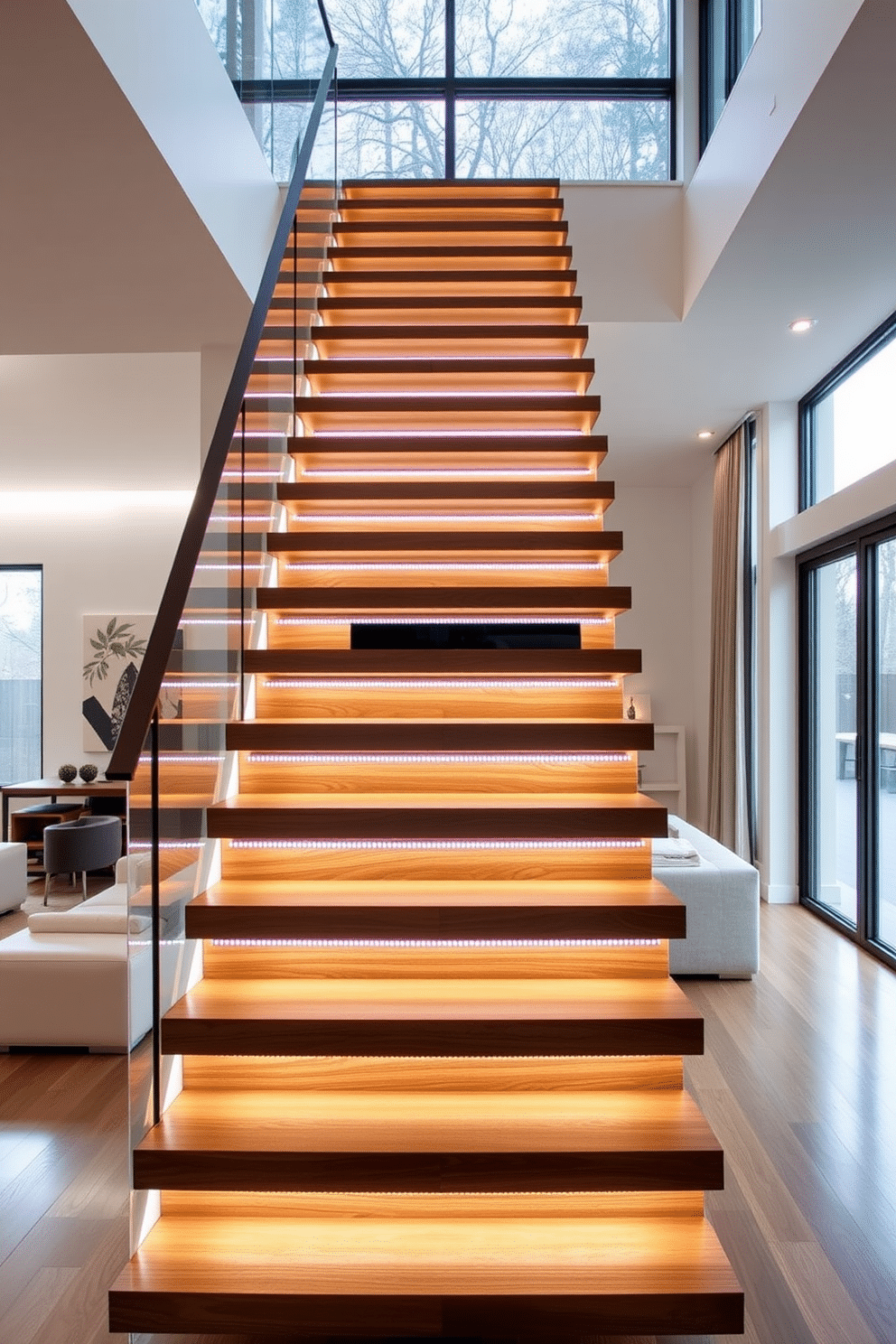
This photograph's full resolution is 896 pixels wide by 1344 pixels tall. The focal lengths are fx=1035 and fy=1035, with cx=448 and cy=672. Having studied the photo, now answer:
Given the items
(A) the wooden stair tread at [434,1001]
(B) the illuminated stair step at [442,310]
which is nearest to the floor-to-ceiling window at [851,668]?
(B) the illuminated stair step at [442,310]

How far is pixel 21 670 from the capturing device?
1052cm

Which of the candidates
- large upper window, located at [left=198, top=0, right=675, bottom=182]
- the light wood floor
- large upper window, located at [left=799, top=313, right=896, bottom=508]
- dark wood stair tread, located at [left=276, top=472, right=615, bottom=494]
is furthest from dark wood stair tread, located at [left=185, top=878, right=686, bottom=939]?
large upper window, located at [left=198, top=0, right=675, bottom=182]

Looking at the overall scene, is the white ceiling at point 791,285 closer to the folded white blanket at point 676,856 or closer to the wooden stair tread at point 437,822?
the wooden stair tread at point 437,822

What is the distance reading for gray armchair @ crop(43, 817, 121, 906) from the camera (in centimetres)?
724

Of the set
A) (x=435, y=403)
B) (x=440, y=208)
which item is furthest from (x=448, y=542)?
(x=440, y=208)

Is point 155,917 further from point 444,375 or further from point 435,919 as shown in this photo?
point 444,375

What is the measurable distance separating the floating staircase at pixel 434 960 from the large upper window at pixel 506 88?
383 centimetres

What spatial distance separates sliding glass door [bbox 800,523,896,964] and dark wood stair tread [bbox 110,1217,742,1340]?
3.77 m

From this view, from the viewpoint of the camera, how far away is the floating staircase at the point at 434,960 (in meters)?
2.15

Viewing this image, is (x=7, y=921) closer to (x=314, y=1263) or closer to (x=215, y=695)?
(x=215, y=695)

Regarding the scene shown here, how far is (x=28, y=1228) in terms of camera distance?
2801mm

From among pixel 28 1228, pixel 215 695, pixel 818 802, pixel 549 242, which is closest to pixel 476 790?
pixel 215 695

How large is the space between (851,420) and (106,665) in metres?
7.22

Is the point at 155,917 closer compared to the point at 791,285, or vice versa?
the point at 155,917
